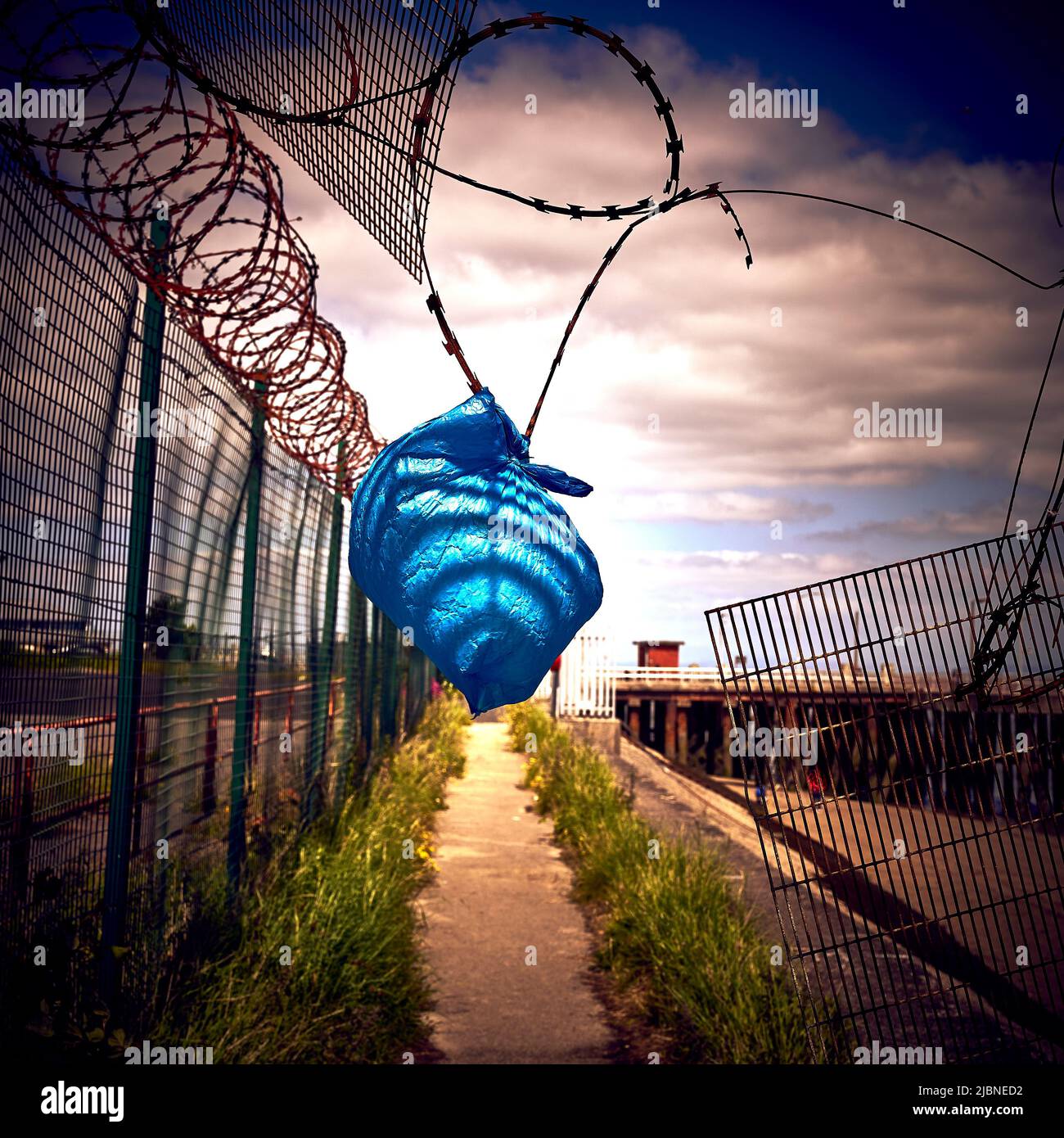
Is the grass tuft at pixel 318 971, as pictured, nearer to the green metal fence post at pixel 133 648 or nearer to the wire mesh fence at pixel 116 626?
the wire mesh fence at pixel 116 626

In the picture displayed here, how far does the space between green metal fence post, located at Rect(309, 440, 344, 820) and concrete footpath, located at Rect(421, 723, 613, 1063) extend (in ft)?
4.26

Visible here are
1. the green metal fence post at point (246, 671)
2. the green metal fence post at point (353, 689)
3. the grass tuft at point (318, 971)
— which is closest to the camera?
the grass tuft at point (318, 971)

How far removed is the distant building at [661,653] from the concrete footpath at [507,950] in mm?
22479

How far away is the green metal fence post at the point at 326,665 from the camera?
302 inches

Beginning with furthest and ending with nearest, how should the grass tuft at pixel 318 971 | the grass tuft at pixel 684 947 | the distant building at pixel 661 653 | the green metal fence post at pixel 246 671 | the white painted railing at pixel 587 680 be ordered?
the distant building at pixel 661 653, the white painted railing at pixel 587 680, the green metal fence post at pixel 246 671, the grass tuft at pixel 684 947, the grass tuft at pixel 318 971

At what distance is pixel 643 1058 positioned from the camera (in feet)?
16.6

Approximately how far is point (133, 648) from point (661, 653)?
3080 centimetres

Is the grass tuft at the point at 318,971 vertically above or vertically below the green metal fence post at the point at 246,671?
below

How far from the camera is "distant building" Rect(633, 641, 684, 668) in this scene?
33.9 metres

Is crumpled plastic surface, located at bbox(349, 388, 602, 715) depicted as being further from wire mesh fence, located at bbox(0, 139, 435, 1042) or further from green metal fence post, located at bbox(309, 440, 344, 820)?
green metal fence post, located at bbox(309, 440, 344, 820)

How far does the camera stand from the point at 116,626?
374cm

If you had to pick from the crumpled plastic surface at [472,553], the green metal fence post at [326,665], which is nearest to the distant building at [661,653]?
the green metal fence post at [326,665]

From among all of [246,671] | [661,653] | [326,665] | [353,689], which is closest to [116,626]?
[246,671]

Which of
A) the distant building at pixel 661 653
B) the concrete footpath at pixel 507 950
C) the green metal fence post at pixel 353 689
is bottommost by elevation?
the concrete footpath at pixel 507 950
